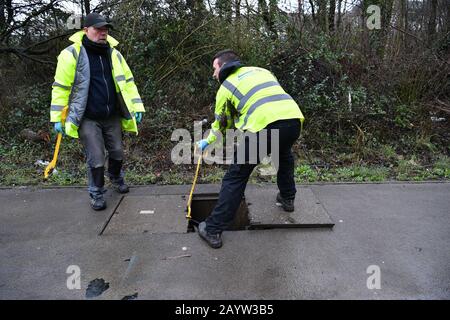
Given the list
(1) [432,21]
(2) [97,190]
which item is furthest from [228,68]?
(1) [432,21]

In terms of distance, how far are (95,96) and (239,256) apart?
2.11 meters

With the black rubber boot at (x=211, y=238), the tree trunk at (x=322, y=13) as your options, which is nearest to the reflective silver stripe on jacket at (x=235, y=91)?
the black rubber boot at (x=211, y=238)

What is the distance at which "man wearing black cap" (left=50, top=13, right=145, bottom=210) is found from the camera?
364cm

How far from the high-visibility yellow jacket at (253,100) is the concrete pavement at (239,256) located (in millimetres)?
1072

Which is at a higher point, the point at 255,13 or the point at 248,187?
the point at 255,13

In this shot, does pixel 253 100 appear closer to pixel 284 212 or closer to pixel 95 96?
pixel 284 212

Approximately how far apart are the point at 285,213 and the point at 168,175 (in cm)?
188

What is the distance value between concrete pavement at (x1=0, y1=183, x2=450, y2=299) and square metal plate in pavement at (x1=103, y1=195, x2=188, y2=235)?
A: 90 millimetres

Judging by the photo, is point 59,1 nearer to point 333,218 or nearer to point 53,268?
point 53,268
